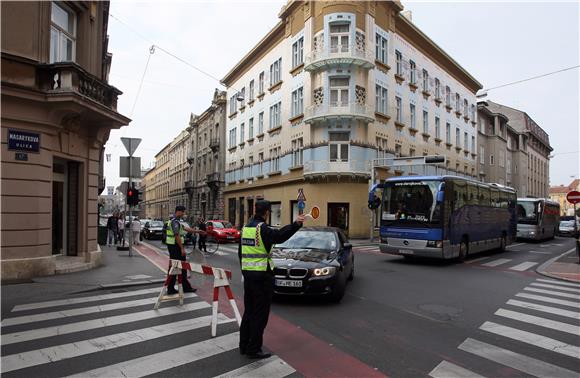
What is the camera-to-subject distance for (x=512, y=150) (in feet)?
196

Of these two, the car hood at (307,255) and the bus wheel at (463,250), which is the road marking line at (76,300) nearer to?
the car hood at (307,255)

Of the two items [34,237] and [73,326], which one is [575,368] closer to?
[73,326]

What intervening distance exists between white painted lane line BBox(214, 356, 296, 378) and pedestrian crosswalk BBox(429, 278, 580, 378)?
65.0 inches

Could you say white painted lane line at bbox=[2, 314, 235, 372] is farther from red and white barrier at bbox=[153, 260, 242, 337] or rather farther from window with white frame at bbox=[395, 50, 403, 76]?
window with white frame at bbox=[395, 50, 403, 76]

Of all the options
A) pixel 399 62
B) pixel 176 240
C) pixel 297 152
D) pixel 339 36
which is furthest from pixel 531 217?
pixel 176 240

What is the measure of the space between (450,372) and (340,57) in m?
25.4

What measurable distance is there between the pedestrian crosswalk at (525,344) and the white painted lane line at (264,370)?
5.41 feet

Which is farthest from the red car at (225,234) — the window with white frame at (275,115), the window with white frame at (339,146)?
the window with white frame at (275,115)

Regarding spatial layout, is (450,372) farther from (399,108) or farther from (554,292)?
(399,108)

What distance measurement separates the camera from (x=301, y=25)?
3133cm

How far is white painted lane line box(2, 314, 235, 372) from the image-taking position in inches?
189

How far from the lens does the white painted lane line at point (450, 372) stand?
4543 millimetres

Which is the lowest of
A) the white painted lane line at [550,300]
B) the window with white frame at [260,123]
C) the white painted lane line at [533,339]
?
the white painted lane line at [550,300]

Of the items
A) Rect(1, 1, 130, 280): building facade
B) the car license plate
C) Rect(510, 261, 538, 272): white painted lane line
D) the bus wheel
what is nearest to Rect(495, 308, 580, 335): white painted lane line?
the car license plate
